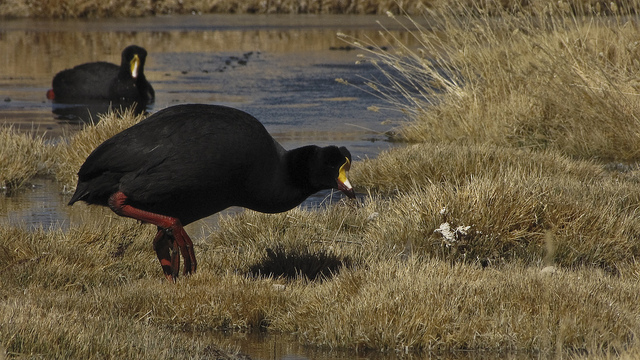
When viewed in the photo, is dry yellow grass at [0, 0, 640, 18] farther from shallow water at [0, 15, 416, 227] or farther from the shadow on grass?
the shadow on grass

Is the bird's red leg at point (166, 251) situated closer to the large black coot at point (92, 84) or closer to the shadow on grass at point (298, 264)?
the shadow on grass at point (298, 264)

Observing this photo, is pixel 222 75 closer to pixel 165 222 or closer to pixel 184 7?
pixel 165 222

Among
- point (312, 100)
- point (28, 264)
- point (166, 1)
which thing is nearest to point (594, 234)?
point (28, 264)

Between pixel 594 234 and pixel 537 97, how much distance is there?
210 inches

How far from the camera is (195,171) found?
6.21 metres

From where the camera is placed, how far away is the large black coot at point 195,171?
6.29 meters

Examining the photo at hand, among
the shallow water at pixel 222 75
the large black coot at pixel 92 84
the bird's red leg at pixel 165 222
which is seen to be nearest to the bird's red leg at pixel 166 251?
the bird's red leg at pixel 165 222

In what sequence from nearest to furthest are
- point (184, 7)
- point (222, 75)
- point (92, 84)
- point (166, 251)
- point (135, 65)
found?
point (166, 251) → point (135, 65) → point (92, 84) → point (222, 75) → point (184, 7)

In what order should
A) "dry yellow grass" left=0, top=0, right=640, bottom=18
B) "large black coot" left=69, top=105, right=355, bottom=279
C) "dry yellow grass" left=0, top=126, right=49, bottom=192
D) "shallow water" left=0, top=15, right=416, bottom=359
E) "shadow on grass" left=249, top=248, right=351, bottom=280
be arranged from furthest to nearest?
"dry yellow grass" left=0, top=0, right=640, bottom=18, "dry yellow grass" left=0, top=126, right=49, bottom=192, "shallow water" left=0, top=15, right=416, bottom=359, "shadow on grass" left=249, top=248, right=351, bottom=280, "large black coot" left=69, top=105, right=355, bottom=279

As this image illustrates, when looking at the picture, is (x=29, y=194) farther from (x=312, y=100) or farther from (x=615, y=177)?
(x=312, y=100)

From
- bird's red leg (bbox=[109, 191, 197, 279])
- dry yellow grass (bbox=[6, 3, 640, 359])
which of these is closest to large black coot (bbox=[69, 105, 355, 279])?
bird's red leg (bbox=[109, 191, 197, 279])

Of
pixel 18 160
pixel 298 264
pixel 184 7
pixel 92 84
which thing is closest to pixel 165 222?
pixel 298 264

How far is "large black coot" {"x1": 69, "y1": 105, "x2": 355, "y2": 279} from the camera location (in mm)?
6285

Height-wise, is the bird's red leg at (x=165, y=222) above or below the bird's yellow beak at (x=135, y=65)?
above
